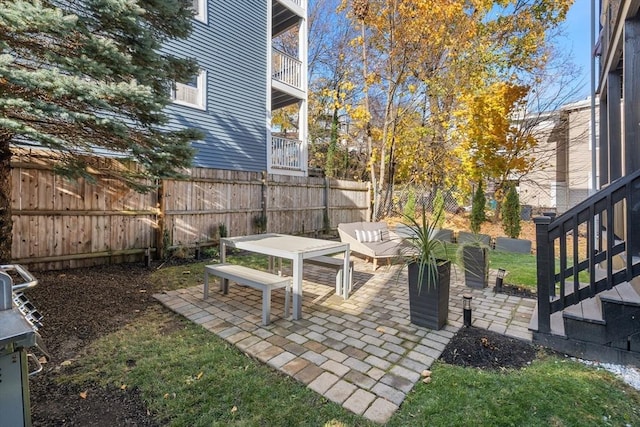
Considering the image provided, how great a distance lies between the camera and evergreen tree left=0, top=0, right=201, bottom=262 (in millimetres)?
2830

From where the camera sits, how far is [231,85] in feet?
30.4

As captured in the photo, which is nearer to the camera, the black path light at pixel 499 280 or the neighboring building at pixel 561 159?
the black path light at pixel 499 280

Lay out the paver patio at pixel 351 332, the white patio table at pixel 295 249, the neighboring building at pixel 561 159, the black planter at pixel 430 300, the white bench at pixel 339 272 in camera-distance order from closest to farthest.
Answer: the paver patio at pixel 351 332 < the black planter at pixel 430 300 < the white patio table at pixel 295 249 < the white bench at pixel 339 272 < the neighboring building at pixel 561 159

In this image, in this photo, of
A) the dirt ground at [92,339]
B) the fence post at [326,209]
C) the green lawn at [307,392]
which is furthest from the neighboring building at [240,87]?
the green lawn at [307,392]

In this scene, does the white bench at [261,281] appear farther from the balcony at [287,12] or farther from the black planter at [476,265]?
the balcony at [287,12]

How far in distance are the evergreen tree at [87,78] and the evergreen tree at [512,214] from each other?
8651 millimetres

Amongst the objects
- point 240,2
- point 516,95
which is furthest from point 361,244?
point 240,2

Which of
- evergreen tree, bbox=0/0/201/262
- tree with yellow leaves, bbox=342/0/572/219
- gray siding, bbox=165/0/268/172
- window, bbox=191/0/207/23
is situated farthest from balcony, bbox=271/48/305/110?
evergreen tree, bbox=0/0/201/262

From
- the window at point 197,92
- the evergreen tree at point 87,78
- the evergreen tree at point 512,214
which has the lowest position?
the evergreen tree at point 512,214

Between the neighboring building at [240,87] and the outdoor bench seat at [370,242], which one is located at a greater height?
the neighboring building at [240,87]

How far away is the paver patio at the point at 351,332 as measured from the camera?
2.37 m

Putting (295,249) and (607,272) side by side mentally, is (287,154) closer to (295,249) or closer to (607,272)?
(295,249)

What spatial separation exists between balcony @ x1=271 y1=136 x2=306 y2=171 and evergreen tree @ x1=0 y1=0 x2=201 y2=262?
6331mm

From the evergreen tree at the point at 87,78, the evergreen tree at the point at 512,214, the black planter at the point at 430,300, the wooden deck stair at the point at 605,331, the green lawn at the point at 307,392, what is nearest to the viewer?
the green lawn at the point at 307,392
